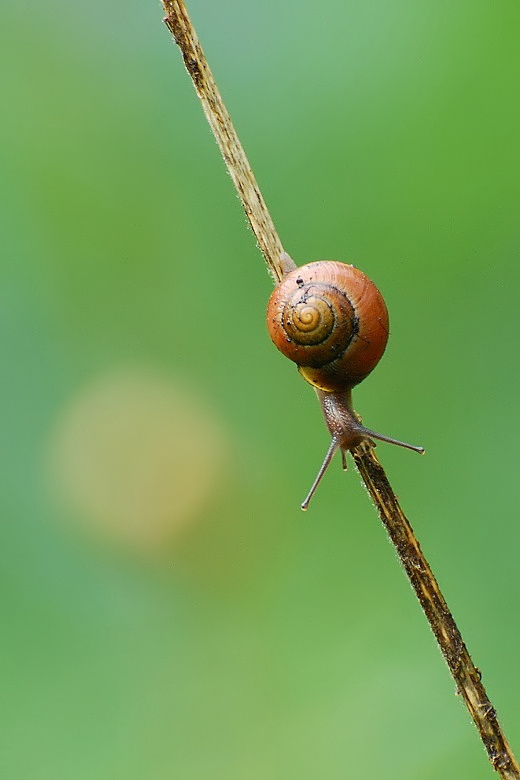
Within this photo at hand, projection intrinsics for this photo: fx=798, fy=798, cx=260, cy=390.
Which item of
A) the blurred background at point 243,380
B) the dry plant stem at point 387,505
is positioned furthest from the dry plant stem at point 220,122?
A: the blurred background at point 243,380

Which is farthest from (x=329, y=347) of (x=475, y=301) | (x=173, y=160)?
(x=173, y=160)

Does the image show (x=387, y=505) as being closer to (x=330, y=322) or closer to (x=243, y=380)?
(x=330, y=322)

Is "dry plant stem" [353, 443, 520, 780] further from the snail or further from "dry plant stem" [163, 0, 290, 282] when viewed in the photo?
"dry plant stem" [163, 0, 290, 282]

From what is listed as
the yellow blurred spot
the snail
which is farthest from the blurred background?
the snail

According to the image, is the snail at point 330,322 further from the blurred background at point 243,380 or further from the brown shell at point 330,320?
the blurred background at point 243,380

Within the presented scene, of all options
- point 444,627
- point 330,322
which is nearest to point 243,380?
point 330,322
